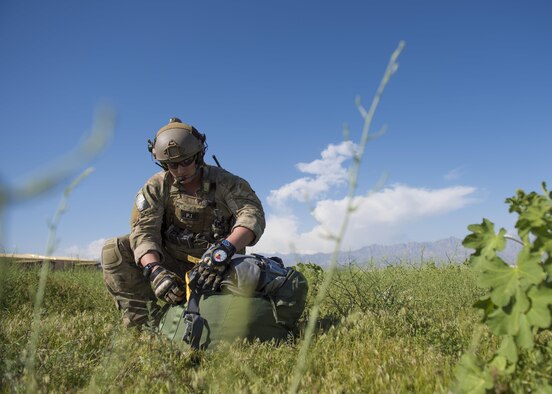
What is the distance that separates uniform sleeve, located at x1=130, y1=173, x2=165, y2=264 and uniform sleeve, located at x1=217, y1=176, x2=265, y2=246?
768 mm

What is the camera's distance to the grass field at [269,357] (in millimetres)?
2811

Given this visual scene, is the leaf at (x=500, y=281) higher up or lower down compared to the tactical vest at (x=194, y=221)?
lower down

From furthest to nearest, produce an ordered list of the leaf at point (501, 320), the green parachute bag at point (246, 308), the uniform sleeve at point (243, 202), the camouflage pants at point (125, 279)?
1. the camouflage pants at point (125, 279)
2. the uniform sleeve at point (243, 202)
3. the green parachute bag at point (246, 308)
4. the leaf at point (501, 320)


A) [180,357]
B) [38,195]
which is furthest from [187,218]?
[38,195]

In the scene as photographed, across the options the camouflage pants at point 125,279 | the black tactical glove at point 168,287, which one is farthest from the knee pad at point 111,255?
the black tactical glove at point 168,287

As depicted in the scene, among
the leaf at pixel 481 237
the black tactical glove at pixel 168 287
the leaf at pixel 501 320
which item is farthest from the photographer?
the black tactical glove at pixel 168 287

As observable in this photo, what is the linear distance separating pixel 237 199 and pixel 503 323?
3676 mm

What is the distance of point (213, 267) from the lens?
423 cm

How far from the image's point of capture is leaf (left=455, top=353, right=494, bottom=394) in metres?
2.06

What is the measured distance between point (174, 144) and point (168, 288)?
5.31ft

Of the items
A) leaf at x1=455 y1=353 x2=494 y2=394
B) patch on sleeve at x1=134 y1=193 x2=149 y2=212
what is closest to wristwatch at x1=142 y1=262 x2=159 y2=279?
patch on sleeve at x1=134 y1=193 x2=149 y2=212

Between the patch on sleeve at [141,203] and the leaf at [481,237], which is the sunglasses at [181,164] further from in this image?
the leaf at [481,237]

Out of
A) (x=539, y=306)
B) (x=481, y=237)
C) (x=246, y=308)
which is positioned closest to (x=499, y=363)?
(x=539, y=306)

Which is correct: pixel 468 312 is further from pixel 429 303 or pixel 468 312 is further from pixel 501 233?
pixel 501 233
